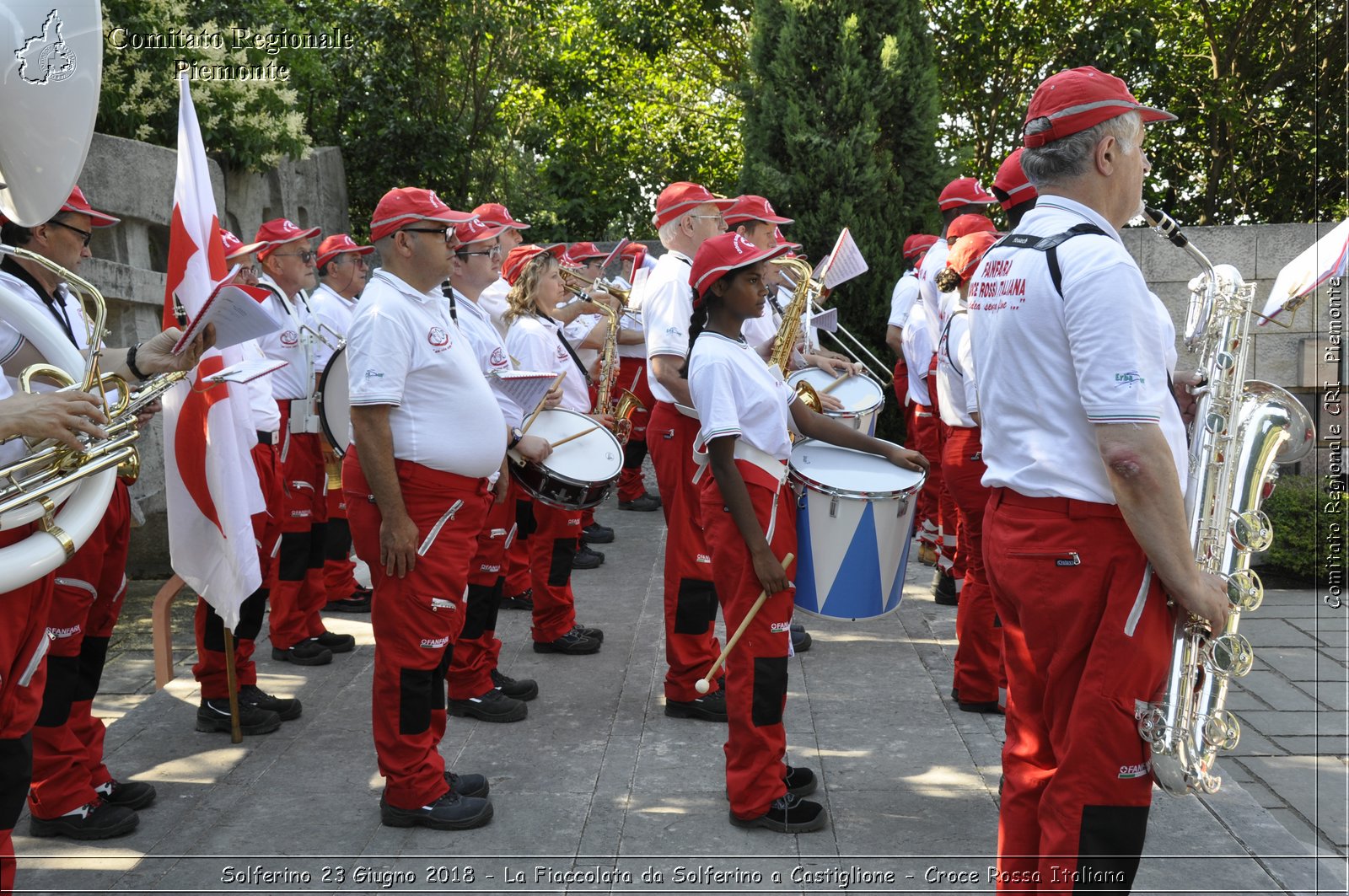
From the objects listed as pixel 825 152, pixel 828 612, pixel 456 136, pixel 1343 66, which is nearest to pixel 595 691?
pixel 828 612

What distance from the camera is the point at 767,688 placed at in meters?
4.02

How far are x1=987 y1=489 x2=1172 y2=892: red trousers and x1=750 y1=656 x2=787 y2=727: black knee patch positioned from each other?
127 centimetres

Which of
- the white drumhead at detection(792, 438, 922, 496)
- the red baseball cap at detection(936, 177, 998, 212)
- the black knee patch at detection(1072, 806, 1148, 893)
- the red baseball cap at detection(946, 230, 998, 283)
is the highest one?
the red baseball cap at detection(936, 177, 998, 212)

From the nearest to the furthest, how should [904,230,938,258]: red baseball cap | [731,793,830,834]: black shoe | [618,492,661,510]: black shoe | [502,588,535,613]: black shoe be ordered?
1. [731,793,830,834]: black shoe
2. [502,588,535,613]: black shoe
3. [904,230,938,258]: red baseball cap
4. [618,492,661,510]: black shoe

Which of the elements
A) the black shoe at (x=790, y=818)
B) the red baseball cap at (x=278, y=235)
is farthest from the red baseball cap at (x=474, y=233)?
the black shoe at (x=790, y=818)

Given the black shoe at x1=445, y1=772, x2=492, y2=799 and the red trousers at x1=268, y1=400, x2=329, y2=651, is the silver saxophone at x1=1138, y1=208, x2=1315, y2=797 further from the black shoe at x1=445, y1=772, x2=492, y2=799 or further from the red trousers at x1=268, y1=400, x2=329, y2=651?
the red trousers at x1=268, y1=400, x2=329, y2=651

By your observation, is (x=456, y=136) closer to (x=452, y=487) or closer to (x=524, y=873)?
(x=452, y=487)

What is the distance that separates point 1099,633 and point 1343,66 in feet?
38.1

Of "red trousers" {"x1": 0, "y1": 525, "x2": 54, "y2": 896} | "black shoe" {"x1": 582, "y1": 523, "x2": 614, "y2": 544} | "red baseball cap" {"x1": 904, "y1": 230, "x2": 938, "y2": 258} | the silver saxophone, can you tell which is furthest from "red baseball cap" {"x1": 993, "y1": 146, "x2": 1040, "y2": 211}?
"black shoe" {"x1": 582, "y1": 523, "x2": 614, "y2": 544}

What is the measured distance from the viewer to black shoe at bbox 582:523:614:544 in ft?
30.2

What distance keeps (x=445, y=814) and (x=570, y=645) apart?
2244 mm

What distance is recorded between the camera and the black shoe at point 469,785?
14.3 ft

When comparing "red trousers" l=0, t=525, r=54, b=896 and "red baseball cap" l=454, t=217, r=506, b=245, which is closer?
"red trousers" l=0, t=525, r=54, b=896

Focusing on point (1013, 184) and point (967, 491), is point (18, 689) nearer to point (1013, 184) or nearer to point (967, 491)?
point (1013, 184)
